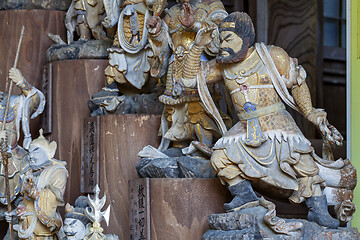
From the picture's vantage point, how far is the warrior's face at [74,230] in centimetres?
635

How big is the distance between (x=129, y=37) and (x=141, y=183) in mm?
1470

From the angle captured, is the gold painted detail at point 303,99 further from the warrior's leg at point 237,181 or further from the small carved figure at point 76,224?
the small carved figure at point 76,224

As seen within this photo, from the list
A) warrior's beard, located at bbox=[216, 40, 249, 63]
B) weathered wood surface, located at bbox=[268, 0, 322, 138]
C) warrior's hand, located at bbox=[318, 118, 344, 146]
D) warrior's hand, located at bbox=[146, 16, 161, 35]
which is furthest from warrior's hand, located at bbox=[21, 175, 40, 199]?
weathered wood surface, located at bbox=[268, 0, 322, 138]

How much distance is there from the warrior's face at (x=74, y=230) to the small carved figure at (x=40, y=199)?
0.30m

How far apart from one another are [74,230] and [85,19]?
2.47 meters

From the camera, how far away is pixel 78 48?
8.02m

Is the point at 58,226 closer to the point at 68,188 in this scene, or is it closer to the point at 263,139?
the point at 68,188

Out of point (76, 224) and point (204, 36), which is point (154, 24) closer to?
point (204, 36)

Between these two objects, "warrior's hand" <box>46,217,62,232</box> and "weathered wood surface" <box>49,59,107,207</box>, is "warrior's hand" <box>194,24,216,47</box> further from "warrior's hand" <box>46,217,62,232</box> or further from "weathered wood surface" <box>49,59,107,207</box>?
"weathered wood surface" <box>49,59,107,207</box>

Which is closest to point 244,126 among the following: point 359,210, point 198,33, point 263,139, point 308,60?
point 263,139

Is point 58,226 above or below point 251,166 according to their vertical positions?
below

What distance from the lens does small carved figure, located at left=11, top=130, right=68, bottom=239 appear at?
662 cm

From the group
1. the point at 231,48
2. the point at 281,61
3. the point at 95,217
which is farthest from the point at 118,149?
the point at 281,61

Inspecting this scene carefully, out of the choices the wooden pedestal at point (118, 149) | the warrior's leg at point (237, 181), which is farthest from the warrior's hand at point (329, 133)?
the wooden pedestal at point (118, 149)
